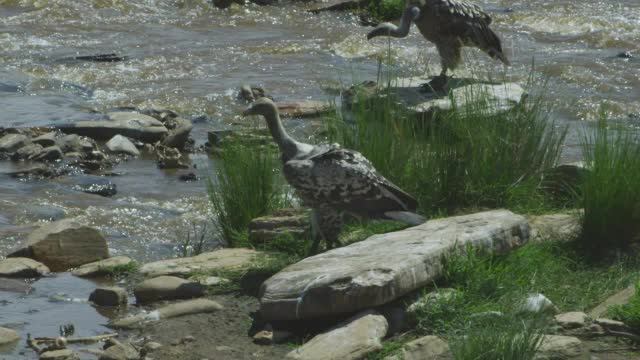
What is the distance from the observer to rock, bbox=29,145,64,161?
1155 centimetres

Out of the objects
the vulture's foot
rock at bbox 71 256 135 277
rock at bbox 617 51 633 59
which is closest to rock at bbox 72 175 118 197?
rock at bbox 71 256 135 277

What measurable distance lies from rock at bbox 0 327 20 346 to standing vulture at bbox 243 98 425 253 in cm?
197

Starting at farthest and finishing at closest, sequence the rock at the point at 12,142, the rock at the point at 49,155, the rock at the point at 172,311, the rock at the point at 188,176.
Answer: the rock at the point at 12,142, the rock at the point at 49,155, the rock at the point at 188,176, the rock at the point at 172,311

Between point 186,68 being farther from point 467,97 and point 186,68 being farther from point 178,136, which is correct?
point 467,97

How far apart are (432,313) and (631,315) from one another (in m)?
0.99

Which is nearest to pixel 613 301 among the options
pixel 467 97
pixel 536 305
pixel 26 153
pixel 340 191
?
pixel 536 305

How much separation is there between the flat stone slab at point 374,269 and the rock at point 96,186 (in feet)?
13.8

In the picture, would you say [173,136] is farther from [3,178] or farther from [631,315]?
[631,315]

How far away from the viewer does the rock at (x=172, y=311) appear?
6.66 metres

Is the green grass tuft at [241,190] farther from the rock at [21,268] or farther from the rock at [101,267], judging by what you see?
the rock at [21,268]

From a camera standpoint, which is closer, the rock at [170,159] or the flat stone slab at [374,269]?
the flat stone slab at [374,269]

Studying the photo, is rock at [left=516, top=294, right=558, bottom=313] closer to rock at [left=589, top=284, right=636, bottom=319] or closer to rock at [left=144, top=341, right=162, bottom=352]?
rock at [left=589, top=284, right=636, bottom=319]

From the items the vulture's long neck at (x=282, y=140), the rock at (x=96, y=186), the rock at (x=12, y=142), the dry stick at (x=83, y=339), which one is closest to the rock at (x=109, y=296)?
the dry stick at (x=83, y=339)

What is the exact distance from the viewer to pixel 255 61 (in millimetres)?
16531
